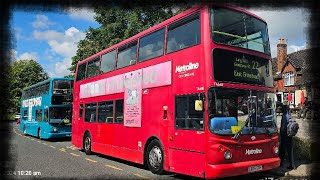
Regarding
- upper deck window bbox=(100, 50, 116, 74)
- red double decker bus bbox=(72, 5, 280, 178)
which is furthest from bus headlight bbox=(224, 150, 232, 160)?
upper deck window bbox=(100, 50, 116, 74)

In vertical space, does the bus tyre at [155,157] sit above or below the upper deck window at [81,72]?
below

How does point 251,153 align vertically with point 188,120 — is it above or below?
below

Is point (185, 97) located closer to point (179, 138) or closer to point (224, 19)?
point (179, 138)

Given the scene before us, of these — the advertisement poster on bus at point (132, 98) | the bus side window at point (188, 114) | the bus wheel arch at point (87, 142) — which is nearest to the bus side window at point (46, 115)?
the bus wheel arch at point (87, 142)

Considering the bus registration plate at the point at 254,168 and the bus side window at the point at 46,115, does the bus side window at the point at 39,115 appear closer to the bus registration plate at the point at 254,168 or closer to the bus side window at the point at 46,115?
the bus side window at the point at 46,115

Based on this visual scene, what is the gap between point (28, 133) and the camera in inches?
987

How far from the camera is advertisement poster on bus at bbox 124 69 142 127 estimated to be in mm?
10109

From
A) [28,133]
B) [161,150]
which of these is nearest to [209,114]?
[161,150]

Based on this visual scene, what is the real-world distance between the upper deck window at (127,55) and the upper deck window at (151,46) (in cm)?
47

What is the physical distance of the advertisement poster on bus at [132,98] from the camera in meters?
10.1

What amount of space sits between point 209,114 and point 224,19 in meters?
2.38

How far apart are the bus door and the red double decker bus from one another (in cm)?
2

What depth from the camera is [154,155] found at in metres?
9.05

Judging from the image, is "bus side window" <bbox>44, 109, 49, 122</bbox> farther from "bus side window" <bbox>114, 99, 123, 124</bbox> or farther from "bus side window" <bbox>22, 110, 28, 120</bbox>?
"bus side window" <bbox>114, 99, 123, 124</bbox>
